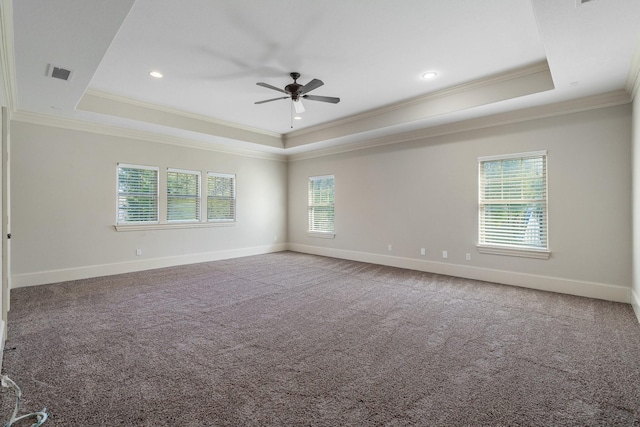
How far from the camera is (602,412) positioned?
6.19 ft

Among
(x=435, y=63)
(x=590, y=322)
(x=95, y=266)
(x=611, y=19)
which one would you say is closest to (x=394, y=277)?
(x=590, y=322)

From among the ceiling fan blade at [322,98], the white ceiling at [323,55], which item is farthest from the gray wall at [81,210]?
the ceiling fan blade at [322,98]

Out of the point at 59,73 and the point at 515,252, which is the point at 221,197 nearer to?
the point at 59,73

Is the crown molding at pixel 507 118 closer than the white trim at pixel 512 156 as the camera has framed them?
Yes

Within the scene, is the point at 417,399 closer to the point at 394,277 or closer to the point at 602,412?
the point at 602,412

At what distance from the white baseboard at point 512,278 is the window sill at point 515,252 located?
0.96ft

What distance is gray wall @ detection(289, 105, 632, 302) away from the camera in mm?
4141

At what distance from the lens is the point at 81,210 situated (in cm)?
539

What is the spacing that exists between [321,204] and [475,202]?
12.3ft

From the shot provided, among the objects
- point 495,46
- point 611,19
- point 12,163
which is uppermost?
point 495,46

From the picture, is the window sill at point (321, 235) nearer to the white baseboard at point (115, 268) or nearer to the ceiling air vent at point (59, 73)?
the white baseboard at point (115, 268)

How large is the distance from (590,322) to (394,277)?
267 cm

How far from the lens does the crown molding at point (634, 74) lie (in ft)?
9.84

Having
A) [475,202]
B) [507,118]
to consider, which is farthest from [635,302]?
[507,118]
